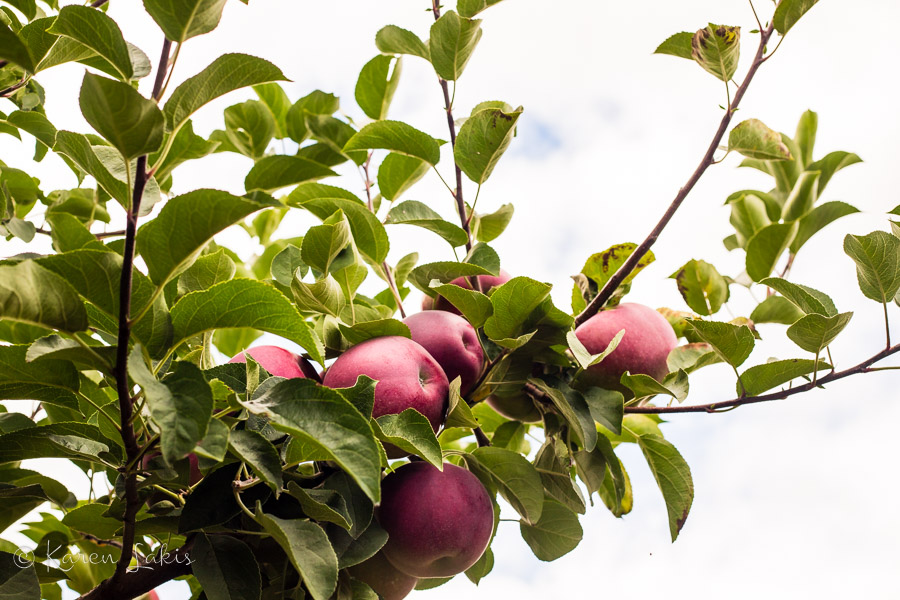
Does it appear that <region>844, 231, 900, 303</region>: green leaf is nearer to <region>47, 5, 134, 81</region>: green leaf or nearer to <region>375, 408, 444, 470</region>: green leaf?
<region>375, 408, 444, 470</region>: green leaf

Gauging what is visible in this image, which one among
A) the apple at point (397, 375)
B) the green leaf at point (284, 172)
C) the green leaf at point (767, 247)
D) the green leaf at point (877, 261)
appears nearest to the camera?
the green leaf at point (284, 172)

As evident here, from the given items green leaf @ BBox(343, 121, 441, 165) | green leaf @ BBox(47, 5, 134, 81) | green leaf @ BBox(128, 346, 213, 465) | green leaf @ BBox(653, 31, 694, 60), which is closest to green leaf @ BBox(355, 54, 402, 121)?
green leaf @ BBox(343, 121, 441, 165)

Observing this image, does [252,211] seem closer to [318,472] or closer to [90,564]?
[318,472]

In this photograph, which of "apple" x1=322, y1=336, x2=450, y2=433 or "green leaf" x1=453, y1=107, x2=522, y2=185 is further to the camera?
"green leaf" x1=453, y1=107, x2=522, y2=185

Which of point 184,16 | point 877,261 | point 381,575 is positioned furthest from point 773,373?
point 184,16

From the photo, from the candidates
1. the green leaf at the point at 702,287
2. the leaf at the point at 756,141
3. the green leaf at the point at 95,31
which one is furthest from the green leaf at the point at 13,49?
the green leaf at the point at 702,287

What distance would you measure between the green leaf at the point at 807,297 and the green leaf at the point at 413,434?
0.45 meters

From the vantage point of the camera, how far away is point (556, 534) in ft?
3.09

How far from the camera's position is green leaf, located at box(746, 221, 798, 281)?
3.56ft

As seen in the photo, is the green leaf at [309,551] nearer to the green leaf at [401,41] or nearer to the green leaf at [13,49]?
the green leaf at [13,49]

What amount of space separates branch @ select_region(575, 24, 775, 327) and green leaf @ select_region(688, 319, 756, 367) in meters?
0.10

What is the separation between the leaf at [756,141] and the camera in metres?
0.89

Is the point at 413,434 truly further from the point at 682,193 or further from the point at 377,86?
the point at 377,86

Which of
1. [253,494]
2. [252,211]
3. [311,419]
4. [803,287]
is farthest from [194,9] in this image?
[803,287]
